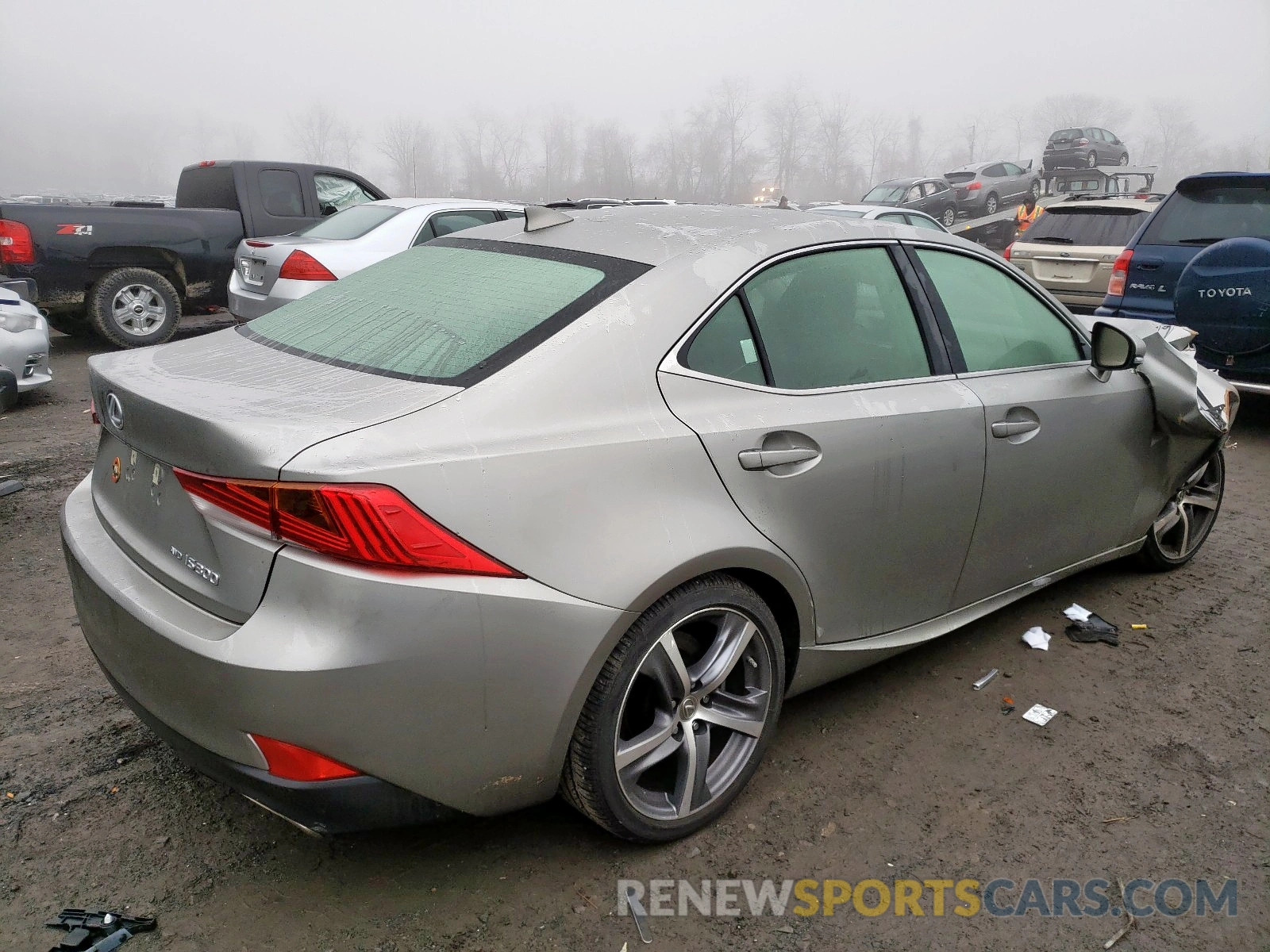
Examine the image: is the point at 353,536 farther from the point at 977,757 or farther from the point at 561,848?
the point at 977,757

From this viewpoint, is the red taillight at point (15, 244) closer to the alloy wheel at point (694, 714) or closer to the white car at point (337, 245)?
the white car at point (337, 245)

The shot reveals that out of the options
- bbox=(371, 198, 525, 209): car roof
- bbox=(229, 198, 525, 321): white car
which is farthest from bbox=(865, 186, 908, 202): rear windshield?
bbox=(229, 198, 525, 321): white car

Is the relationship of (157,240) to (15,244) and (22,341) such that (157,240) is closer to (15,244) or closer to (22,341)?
(15,244)

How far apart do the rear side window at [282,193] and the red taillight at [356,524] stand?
30.7ft

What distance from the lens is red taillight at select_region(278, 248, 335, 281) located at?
7.58 meters

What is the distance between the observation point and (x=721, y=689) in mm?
2592

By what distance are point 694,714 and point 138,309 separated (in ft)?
29.5

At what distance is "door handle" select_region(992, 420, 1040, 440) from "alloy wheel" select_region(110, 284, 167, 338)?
8943 millimetres

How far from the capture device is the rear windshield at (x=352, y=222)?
27.0 feet

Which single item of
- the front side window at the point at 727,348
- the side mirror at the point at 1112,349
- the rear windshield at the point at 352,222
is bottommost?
the side mirror at the point at 1112,349

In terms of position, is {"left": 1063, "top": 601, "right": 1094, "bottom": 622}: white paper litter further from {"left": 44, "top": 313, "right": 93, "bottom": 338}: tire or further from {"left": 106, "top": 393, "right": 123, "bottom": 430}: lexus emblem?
{"left": 44, "top": 313, "right": 93, "bottom": 338}: tire

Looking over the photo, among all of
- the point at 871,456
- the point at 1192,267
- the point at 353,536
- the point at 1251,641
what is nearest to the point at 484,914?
the point at 353,536

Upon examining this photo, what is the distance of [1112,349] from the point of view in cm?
341

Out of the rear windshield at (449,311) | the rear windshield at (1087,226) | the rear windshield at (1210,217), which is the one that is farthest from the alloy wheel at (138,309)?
the rear windshield at (1087,226)
